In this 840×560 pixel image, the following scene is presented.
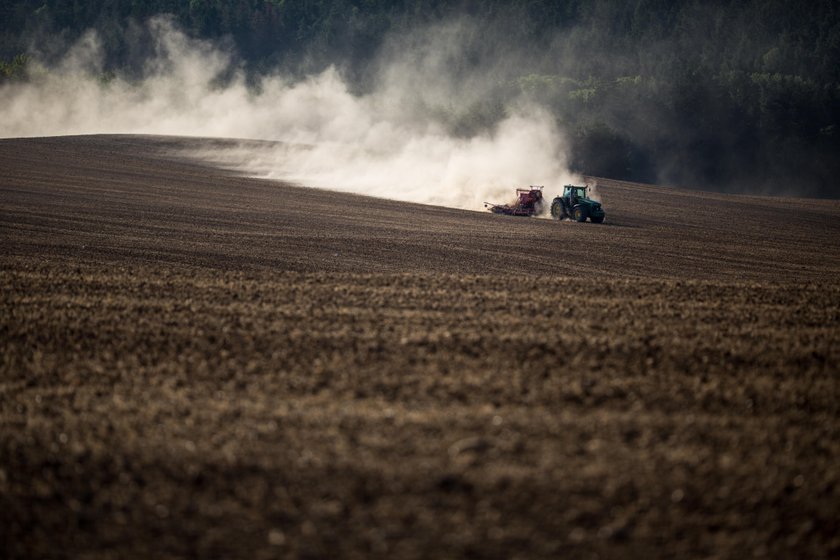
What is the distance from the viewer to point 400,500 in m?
6.94

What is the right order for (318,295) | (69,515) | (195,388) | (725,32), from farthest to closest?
(725,32)
(318,295)
(195,388)
(69,515)

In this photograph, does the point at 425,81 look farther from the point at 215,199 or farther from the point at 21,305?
the point at 21,305

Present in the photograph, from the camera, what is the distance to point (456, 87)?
15925 cm

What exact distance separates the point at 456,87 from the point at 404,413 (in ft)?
510

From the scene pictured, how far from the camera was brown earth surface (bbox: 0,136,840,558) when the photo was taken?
6559mm

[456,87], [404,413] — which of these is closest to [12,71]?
[456,87]

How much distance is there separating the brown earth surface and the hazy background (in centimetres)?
2956

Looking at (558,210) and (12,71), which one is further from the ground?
(12,71)

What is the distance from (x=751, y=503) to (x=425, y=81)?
159m

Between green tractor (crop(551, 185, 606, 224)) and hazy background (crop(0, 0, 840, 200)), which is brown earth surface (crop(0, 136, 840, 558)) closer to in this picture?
green tractor (crop(551, 185, 606, 224))

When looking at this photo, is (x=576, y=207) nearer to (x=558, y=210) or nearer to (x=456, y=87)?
(x=558, y=210)

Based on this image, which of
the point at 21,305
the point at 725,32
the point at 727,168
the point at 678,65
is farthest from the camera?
the point at 725,32

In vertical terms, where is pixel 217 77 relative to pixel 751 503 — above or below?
above

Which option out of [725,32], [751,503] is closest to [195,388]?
[751,503]
